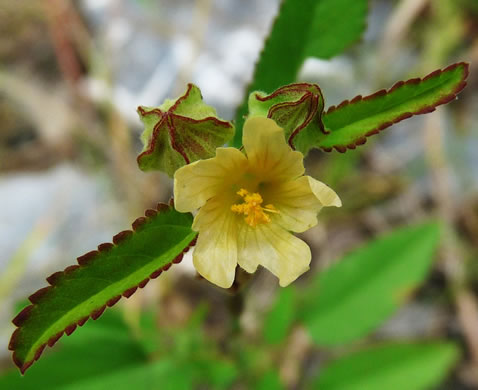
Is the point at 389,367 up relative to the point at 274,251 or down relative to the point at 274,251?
down

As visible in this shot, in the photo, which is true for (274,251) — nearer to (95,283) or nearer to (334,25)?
(95,283)

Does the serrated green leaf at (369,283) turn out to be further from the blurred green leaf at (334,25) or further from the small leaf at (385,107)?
the small leaf at (385,107)

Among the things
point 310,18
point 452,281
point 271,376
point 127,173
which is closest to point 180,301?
point 127,173

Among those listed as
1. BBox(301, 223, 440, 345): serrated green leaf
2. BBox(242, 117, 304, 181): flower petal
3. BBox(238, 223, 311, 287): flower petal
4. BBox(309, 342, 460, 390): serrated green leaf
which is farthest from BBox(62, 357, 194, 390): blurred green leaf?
BBox(242, 117, 304, 181): flower petal

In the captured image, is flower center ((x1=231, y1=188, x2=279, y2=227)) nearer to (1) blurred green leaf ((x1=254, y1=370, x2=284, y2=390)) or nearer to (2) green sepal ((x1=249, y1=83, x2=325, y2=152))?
(2) green sepal ((x1=249, y1=83, x2=325, y2=152))

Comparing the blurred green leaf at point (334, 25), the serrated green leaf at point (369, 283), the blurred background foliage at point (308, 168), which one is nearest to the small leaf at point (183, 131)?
the blurred green leaf at point (334, 25)

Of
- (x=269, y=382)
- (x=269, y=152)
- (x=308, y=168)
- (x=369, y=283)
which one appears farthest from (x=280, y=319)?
(x=308, y=168)

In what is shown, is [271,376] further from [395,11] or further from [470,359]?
[395,11]
